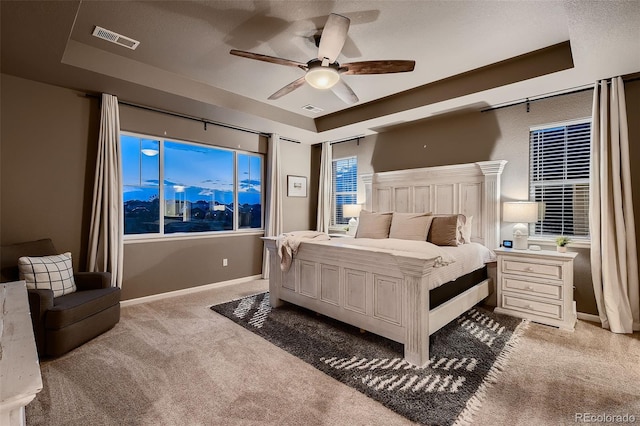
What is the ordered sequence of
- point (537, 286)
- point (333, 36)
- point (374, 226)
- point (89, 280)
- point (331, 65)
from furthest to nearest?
point (374, 226), point (537, 286), point (89, 280), point (331, 65), point (333, 36)

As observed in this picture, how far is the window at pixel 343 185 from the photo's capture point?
5.80 meters

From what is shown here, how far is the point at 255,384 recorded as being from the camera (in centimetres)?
209

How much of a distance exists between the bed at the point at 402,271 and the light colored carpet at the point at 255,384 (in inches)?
25.0

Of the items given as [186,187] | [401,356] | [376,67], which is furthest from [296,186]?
[401,356]

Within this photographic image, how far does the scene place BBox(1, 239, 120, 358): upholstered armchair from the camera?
2.40 m

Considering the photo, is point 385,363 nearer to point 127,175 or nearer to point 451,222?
point 451,222

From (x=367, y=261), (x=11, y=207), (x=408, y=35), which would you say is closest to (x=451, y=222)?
(x=367, y=261)

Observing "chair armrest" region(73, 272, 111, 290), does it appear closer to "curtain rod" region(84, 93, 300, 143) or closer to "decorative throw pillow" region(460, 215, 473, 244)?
"curtain rod" region(84, 93, 300, 143)

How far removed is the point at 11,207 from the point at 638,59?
20.5ft

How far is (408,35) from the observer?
8.87 feet

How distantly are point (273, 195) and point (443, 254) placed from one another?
3.28 m

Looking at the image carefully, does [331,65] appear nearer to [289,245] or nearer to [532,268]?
[289,245]

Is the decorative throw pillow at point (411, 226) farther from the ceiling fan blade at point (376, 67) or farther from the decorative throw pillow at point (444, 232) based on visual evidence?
the ceiling fan blade at point (376, 67)

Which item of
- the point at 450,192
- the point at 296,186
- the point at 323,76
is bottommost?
the point at 450,192
